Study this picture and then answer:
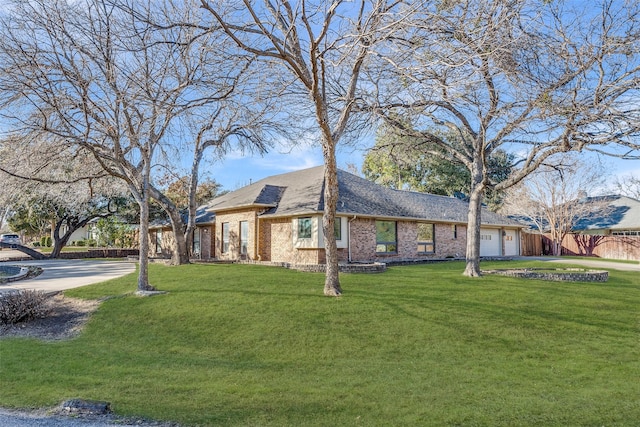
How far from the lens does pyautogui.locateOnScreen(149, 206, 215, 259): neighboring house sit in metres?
25.6

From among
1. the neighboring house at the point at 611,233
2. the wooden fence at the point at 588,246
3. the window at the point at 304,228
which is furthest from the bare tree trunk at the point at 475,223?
the neighboring house at the point at 611,233

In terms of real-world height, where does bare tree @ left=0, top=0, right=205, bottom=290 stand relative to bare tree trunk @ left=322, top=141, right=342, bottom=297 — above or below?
above

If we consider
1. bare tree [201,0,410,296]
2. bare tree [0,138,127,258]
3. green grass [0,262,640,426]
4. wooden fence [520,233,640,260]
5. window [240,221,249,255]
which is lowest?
green grass [0,262,640,426]

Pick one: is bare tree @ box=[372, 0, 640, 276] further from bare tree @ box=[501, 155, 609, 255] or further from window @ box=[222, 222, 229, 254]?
bare tree @ box=[501, 155, 609, 255]

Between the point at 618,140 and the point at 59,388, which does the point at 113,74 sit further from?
the point at 618,140

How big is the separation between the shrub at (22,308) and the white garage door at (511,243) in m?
27.6

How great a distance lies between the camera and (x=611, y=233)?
33.8 m

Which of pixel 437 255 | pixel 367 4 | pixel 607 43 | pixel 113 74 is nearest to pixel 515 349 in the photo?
pixel 607 43

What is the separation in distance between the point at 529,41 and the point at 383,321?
6.57m

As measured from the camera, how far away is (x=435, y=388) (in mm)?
5984

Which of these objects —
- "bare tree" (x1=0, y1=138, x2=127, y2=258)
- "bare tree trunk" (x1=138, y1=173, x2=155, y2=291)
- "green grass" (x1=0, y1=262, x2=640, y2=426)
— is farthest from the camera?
"bare tree trunk" (x1=138, y1=173, x2=155, y2=291)

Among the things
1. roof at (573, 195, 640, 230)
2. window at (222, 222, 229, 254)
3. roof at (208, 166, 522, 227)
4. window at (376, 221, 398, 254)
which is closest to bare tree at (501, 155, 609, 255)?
roof at (573, 195, 640, 230)

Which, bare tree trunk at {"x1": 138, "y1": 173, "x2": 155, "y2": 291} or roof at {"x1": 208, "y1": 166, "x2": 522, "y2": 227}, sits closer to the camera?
bare tree trunk at {"x1": 138, "y1": 173, "x2": 155, "y2": 291}

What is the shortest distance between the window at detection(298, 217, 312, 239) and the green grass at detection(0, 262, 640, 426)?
6219 millimetres
